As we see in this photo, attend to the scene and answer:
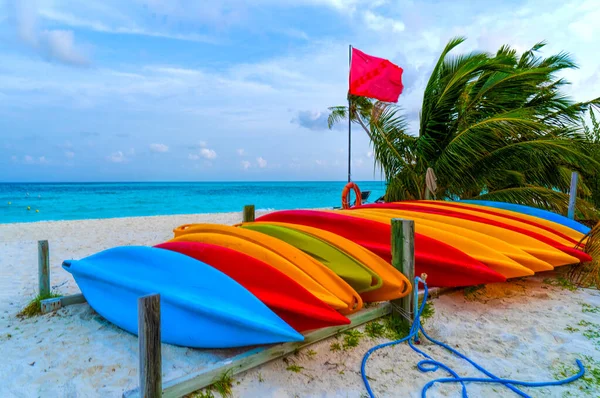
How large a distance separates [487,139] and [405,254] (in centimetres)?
377

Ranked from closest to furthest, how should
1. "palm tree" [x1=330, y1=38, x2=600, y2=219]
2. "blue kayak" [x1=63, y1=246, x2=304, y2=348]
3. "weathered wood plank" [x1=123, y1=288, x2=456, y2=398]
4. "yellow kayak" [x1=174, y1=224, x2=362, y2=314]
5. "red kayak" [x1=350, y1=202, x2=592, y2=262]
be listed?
"weathered wood plank" [x1=123, y1=288, x2=456, y2=398], "blue kayak" [x1=63, y1=246, x2=304, y2=348], "yellow kayak" [x1=174, y1=224, x2=362, y2=314], "red kayak" [x1=350, y1=202, x2=592, y2=262], "palm tree" [x1=330, y1=38, x2=600, y2=219]

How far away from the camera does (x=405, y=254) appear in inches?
113

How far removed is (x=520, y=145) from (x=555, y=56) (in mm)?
3857

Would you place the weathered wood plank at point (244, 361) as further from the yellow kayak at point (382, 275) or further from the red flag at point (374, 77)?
the red flag at point (374, 77)

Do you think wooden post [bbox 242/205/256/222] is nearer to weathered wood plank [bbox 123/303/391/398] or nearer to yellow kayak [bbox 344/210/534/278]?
yellow kayak [bbox 344/210/534/278]

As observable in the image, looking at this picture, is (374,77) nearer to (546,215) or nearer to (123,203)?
(546,215)

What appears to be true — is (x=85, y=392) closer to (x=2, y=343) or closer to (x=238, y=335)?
(x=238, y=335)

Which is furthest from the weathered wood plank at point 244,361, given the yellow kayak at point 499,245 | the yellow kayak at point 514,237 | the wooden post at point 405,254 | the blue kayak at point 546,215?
the blue kayak at point 546,215

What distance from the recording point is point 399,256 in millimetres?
2910

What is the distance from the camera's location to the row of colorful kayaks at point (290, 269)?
7.89ft

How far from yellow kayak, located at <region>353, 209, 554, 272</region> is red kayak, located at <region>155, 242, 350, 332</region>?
1986 millimetres

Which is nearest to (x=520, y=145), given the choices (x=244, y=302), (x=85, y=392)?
(x=244, y=302)

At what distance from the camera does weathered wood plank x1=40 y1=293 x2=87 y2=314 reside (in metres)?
3.26

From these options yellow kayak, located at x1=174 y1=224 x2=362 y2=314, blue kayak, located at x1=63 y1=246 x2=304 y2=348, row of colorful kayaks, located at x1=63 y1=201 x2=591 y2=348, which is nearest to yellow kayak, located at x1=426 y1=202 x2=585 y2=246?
row of colorful kayaks, located at x1=63 y1=201 x2=591 y2=348
